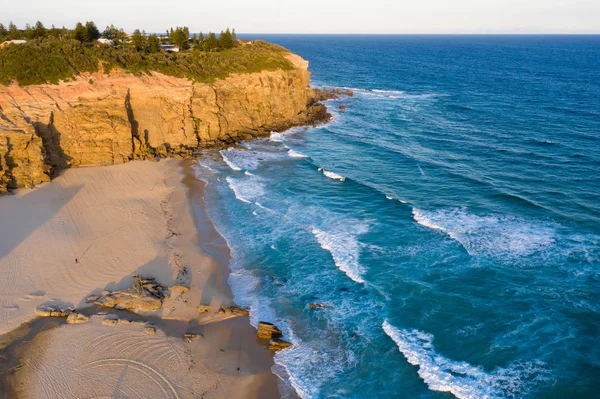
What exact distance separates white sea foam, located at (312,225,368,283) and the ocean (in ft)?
0.51

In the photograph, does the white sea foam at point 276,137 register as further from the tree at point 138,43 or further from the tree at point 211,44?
the tree at point 138,43

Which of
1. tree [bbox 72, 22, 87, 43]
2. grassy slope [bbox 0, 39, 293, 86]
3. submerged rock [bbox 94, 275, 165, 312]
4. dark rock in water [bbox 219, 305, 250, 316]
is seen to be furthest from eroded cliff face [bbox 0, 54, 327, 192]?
dark rock in water [bbox 219, 305, 250, 316]

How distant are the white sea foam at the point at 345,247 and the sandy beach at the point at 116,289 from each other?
8088mm

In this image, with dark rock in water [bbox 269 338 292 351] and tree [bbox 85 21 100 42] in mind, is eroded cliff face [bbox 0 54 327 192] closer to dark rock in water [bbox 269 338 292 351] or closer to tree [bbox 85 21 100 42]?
tree [bbox 85 21 100 42]

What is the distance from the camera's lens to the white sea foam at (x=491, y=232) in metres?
30.3

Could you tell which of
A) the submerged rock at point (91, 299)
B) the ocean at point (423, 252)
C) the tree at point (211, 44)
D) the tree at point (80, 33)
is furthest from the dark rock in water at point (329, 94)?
the submerged rock at point (91, 299)

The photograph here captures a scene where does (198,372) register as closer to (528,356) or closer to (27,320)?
(27,320)

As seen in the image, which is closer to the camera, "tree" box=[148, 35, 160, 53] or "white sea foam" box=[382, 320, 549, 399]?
"white sea foam" box=[382, 320, 549, 399]

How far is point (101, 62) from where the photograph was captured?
48.9m

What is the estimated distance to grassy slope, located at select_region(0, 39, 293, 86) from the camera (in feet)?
147

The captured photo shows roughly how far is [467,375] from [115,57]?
166 ft

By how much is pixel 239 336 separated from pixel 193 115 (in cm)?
3727

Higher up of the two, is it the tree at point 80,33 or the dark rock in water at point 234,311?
the tree at point 80,33

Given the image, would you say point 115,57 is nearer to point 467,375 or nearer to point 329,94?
point 329,94
